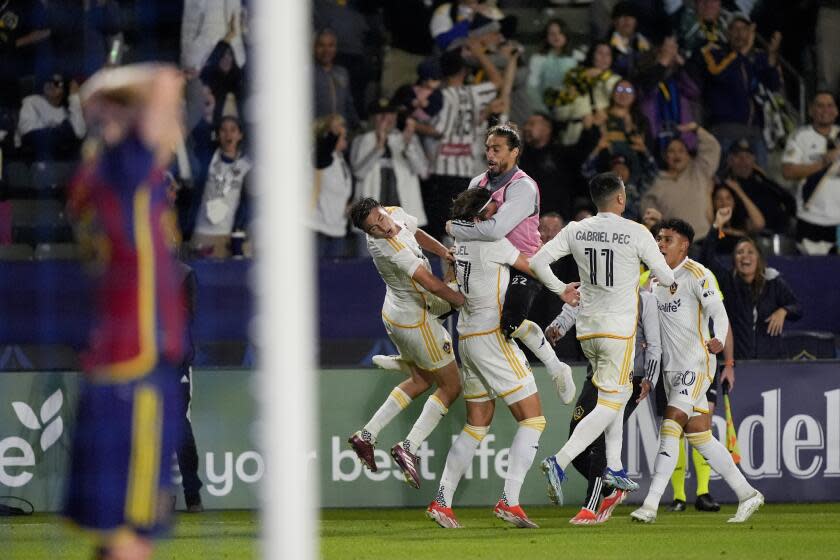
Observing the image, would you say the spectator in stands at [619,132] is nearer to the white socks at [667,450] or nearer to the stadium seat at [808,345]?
the stadium seat at [808,345]

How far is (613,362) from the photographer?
9.73m

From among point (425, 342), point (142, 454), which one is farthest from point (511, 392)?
point (142, 454)

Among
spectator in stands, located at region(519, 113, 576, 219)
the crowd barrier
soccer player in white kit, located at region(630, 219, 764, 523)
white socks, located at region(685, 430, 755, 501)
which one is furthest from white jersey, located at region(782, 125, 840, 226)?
white socks, located at region(685, 430, 755, 501)

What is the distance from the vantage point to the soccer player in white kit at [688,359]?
1009 cm

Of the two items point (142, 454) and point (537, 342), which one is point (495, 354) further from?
point (142, 454)

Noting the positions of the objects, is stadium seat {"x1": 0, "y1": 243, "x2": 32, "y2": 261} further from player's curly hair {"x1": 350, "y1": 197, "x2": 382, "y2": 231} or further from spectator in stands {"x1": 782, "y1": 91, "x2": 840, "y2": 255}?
spectator in stands {"x1": 782, "y1": 91, "x2": 840, "y2": 255}

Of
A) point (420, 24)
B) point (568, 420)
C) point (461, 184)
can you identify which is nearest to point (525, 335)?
point (568, 420)

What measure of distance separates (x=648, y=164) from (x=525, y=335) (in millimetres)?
4667

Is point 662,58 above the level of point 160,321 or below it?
above

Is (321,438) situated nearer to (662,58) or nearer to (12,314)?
(12,314)

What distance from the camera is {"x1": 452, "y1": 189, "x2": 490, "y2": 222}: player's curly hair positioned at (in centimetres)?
947

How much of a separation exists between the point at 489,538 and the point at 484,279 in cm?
161

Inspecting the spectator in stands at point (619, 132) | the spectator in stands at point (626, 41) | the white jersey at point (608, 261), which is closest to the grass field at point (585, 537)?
the white jersey at point (608, 261)

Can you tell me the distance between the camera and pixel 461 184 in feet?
45.2
